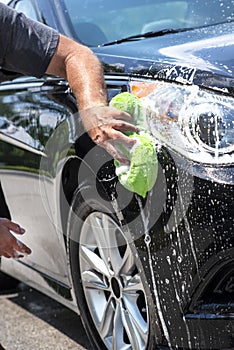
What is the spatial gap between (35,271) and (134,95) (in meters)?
1.43

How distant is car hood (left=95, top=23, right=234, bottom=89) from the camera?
2984mm

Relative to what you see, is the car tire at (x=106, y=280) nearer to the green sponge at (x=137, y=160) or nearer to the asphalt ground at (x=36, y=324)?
the green sponge at (x=137, y=160)

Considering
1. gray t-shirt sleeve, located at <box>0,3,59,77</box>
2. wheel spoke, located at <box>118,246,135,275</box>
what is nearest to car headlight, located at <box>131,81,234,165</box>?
gray t-shirt sleeve, located at <box>0,3,59,77</box>

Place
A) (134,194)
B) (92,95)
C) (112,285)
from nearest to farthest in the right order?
(92,95) → (134,194) → (112,285)

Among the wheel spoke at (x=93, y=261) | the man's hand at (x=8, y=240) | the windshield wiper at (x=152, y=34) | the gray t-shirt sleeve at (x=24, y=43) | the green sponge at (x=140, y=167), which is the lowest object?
the wheel spoke at (x=93, y=261)

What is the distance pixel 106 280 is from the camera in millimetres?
3541

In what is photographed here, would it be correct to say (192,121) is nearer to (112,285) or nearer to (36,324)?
(112,285)

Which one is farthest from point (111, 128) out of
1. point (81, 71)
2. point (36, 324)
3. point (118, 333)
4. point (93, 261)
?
point (36, 324)

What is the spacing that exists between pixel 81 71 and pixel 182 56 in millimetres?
402

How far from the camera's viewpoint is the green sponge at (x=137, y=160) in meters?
2.92

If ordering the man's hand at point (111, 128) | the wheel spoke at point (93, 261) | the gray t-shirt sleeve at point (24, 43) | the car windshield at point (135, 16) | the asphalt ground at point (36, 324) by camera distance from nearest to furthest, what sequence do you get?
1. the man's hand at point (111, 128)
2. the gray t-shirt sleeve at point (24, 43)
3. the wheel spoke at point (93, 261)
4. the car windshield at point (135, 16)
5. the asphalt ground at point (36, 324)

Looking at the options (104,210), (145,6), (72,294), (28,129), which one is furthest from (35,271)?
(145,6)

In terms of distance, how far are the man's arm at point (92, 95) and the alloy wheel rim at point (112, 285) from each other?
44 centimetres

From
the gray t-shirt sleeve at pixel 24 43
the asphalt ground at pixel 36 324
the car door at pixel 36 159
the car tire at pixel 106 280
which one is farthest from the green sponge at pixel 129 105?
the asphalt ground at pixel 36 324
